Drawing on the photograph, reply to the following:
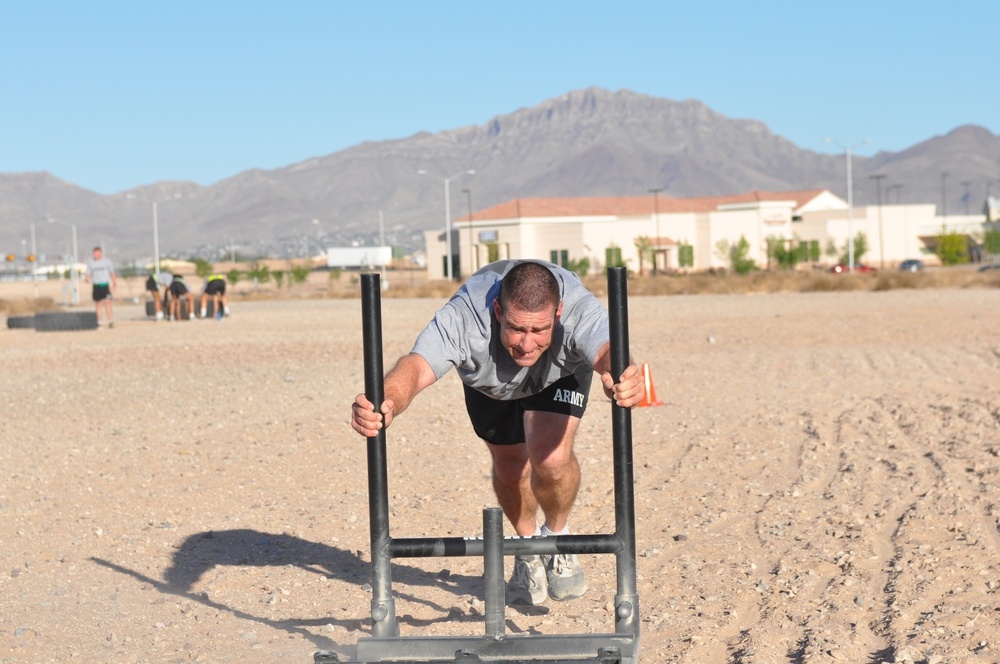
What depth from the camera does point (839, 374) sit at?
1414 cm

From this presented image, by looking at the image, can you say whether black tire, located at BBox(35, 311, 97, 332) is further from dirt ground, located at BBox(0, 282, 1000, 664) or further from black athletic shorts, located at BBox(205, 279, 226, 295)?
dirt ground, located at BBox(0, 282, 1000, 664)

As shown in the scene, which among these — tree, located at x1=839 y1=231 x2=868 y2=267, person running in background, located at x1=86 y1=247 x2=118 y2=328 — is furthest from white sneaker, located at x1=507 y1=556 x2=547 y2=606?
tree, located at x1=839 y1=231 x2=868 y2=267

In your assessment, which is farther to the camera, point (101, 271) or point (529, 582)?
point (101, 271)

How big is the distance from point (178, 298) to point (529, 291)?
2815 cm

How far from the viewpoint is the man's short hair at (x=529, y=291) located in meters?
4.65

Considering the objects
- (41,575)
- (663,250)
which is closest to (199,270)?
(663,250)

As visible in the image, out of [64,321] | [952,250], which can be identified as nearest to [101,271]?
[64,321]

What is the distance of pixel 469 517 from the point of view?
24.3ft

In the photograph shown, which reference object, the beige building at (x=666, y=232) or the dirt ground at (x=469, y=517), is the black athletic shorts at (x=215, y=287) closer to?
the dirt ground at (x=469, y=517)

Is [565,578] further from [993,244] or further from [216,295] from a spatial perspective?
[993,244]

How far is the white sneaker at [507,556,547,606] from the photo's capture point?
568 cm

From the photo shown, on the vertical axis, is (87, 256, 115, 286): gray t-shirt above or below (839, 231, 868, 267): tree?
below

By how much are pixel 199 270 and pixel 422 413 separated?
79.3m

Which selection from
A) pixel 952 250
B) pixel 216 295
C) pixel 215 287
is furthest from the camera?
pixel 952 250
